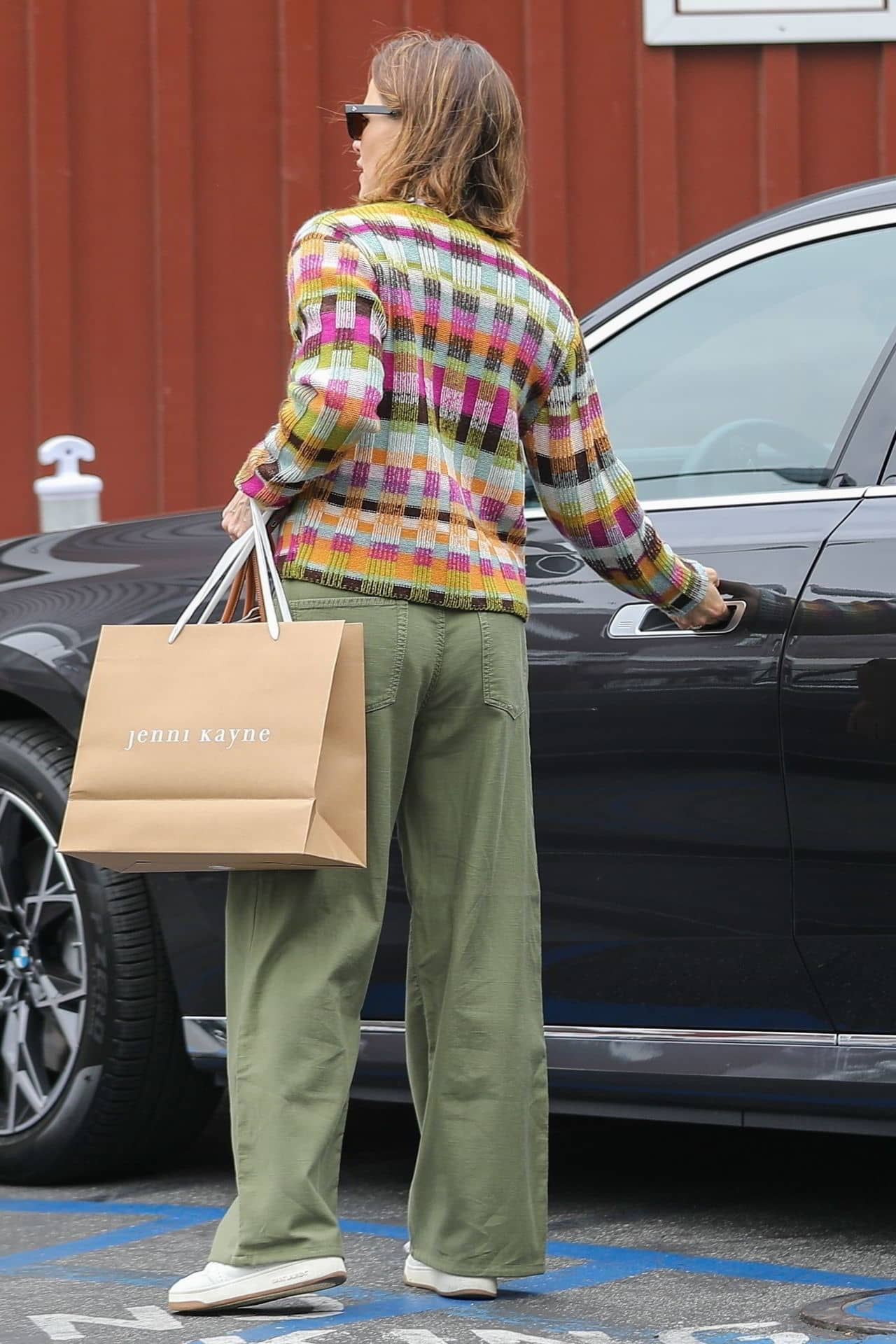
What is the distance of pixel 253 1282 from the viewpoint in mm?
2570

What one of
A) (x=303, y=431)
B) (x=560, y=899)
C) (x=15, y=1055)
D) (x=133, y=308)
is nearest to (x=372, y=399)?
(x=303, y=431)

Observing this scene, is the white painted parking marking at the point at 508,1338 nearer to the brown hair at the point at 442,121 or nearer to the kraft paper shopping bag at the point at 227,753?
the kraft paper shopping bag at the point at 227,753

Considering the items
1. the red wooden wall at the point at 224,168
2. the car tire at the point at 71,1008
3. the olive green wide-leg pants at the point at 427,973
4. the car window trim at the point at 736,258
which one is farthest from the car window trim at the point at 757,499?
the red wooden wall at the point at 224,168

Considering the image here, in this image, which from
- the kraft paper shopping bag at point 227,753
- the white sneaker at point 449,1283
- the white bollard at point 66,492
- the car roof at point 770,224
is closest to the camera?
the kraft paper shopping bag at point 227,753

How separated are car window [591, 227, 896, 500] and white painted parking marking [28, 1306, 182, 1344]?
4.64 feet

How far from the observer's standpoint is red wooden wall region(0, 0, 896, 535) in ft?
21.1

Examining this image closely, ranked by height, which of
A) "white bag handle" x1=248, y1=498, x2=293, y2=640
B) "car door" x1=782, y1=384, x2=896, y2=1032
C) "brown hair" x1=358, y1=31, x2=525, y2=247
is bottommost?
"car door" x1=782, y1=384, x2=896, y2=1032

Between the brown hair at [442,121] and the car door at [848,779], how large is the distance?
75 centimetres

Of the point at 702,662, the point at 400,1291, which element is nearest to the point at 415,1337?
the point at 400,1291

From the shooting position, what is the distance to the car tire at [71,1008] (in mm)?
3455

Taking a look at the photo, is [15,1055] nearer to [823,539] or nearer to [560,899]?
[560,899]

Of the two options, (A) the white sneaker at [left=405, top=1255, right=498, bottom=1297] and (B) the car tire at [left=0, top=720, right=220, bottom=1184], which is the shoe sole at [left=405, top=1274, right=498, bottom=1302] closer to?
(A) the white sneaker at [left=405, top=1255, right=498, bottom=1297]

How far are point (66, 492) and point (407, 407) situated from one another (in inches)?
98.1

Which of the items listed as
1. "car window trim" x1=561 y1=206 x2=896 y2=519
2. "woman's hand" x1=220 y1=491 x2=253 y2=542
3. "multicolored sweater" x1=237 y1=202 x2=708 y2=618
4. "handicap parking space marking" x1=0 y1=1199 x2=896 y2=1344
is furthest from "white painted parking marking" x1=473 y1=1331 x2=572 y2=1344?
"car window trim" x1=561 y1=206 x2=896 y2=519
